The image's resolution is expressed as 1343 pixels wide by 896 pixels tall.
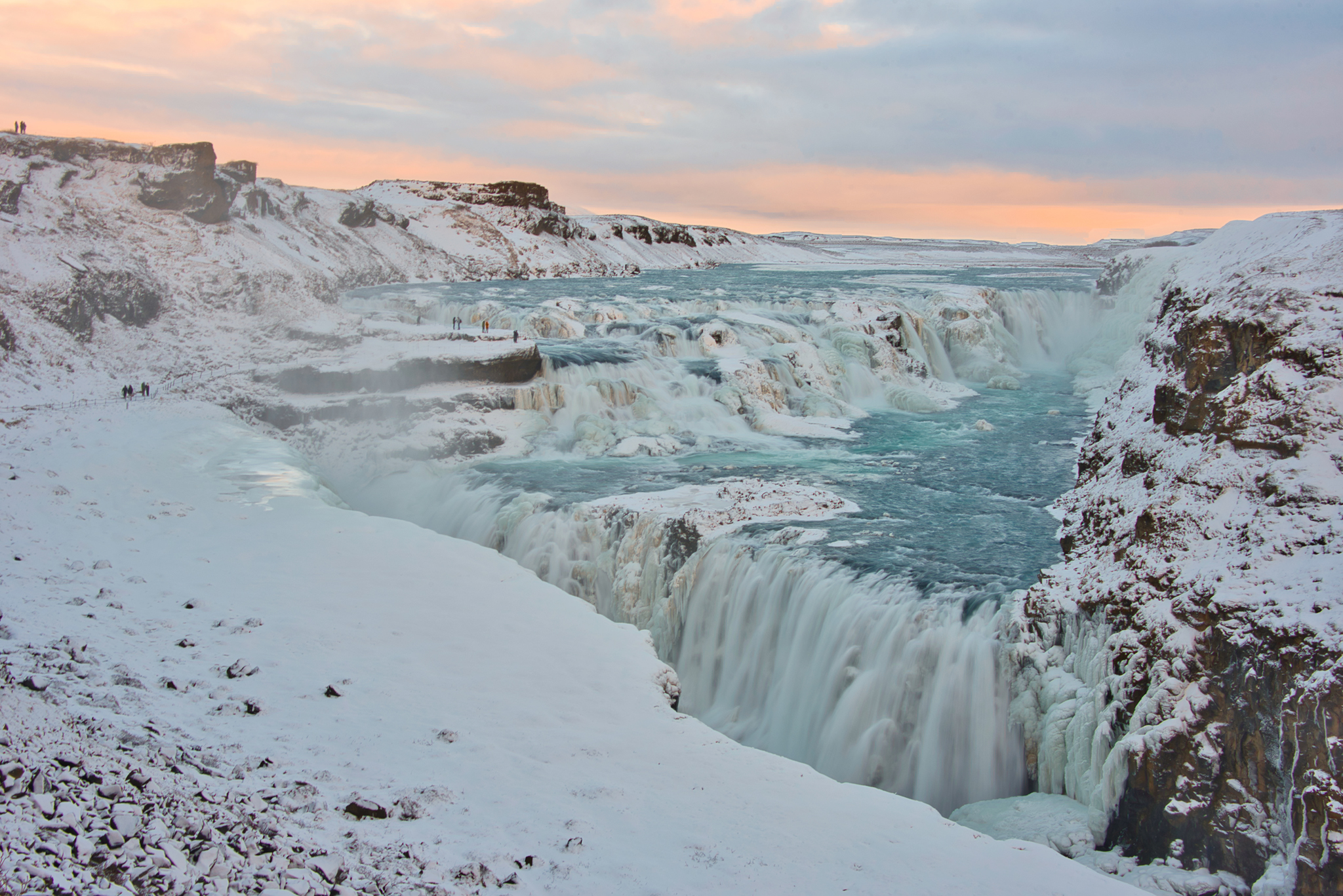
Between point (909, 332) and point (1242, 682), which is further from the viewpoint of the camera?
point (909, 332)

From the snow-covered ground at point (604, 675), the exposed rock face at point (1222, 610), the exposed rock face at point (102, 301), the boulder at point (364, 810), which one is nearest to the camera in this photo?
the snow-covered ground at point (604, 675)

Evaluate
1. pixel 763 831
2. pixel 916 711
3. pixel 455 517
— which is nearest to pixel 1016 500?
pixel 916 711

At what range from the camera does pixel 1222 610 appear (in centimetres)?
827

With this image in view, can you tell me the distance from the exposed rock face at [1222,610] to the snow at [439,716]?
2.36 m

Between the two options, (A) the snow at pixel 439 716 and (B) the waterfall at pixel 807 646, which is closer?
(A) the snow at pixel 439 716

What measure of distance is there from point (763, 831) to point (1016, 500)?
43.6ft

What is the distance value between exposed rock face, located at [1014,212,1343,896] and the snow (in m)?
2.36

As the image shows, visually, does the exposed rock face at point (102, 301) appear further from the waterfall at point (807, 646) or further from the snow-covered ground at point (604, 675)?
the waterfall at point (807, 646)

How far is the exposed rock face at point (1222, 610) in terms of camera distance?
7.21 m

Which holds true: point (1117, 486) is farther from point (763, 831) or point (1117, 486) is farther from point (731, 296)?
point (731, 296)

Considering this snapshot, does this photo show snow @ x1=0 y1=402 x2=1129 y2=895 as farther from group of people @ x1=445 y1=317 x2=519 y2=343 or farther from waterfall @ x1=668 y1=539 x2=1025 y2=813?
group of people @ x1=445 y1=317 x2=519 y2=343

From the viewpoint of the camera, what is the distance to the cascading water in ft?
37.1

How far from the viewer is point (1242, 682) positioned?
306 inches

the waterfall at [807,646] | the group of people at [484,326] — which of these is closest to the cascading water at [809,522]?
the waterfall at [807,646]
